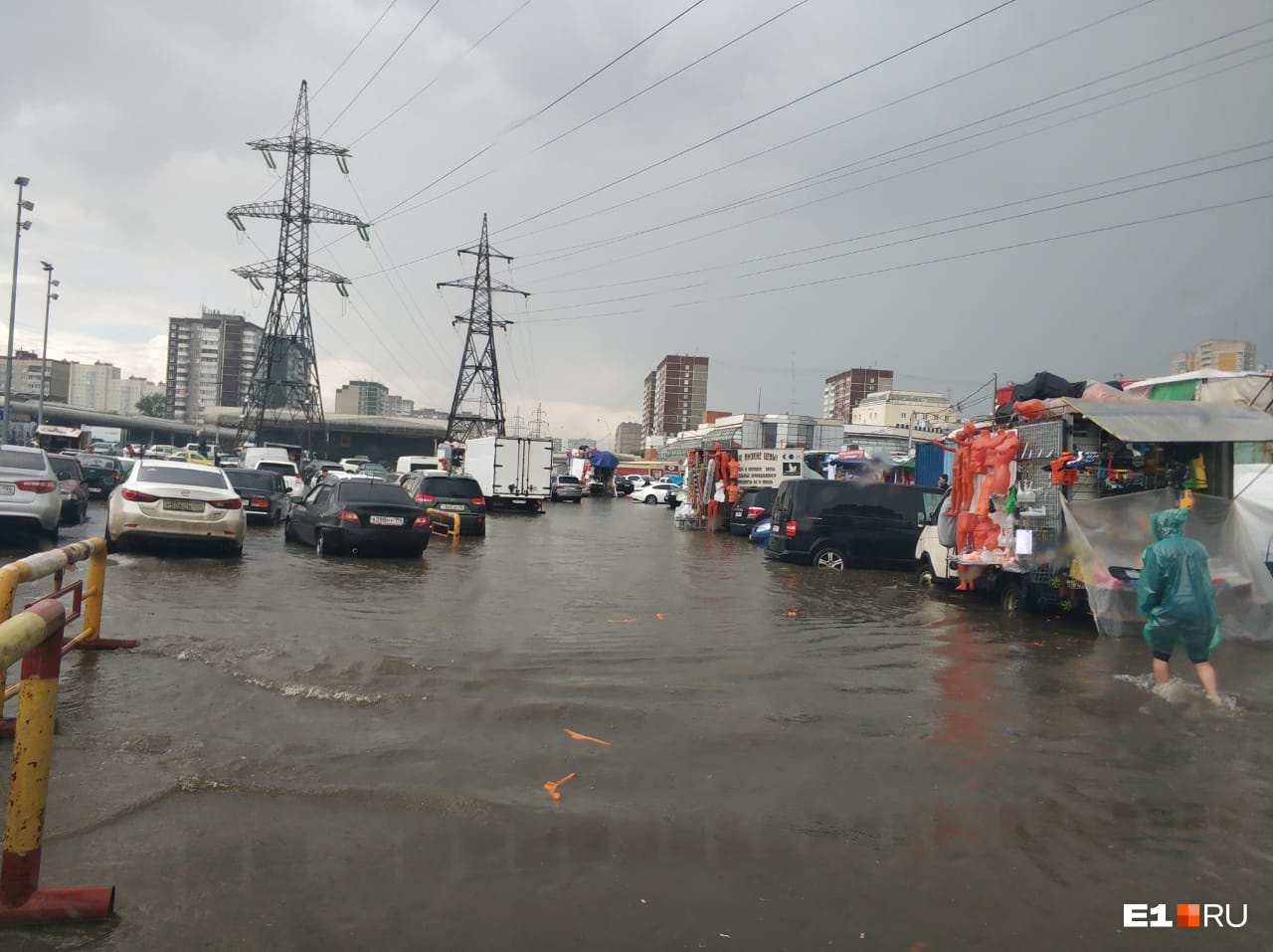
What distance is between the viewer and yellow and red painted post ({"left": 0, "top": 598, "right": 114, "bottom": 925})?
10.4 ft

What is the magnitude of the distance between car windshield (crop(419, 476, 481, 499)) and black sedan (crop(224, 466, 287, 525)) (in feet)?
11.5

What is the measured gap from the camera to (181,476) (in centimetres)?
1416

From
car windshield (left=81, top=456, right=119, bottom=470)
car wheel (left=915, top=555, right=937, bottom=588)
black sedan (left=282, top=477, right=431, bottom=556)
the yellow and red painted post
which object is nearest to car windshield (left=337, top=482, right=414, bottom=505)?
black sedan (left=282, top=477, right=431, bottom=556)

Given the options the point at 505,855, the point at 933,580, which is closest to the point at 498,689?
the point at 505,855

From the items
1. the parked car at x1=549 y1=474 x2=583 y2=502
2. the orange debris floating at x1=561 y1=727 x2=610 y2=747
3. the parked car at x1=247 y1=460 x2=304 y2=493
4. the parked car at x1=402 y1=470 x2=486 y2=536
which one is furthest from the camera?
the parked car at x1=549 y1=474 x2=583 y2=502

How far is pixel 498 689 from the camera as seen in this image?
22.7 ft

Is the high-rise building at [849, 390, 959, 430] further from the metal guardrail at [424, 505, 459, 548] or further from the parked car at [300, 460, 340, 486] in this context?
the metal guardrail at [424, 505, 459, 548]

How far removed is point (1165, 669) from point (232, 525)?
1247cm

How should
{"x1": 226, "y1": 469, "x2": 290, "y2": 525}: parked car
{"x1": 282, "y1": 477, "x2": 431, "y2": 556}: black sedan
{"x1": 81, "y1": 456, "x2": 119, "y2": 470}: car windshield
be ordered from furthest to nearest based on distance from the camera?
{"x1": 81, "y1": 456, "x2": 119, "y2": 470}: car windshield
{"x1": 226, "y1": 469, "x2": 290, "y2": 525}: parked car
{"x1": 282, "y1": 477, "x2": 431, "y2": 556}: black sedan

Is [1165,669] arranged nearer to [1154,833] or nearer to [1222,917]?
[1154,833]

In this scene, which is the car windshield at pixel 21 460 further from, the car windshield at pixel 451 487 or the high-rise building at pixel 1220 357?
the high-rise building at pixel 1220 357

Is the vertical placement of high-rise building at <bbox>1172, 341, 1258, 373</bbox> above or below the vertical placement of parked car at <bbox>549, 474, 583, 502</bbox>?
above

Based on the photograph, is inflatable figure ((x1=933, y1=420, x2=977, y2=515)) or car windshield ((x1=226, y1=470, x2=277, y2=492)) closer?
inflatable figure ((x1=933, y1=420, x2=977, y2=515))

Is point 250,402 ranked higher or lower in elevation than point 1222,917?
higher
